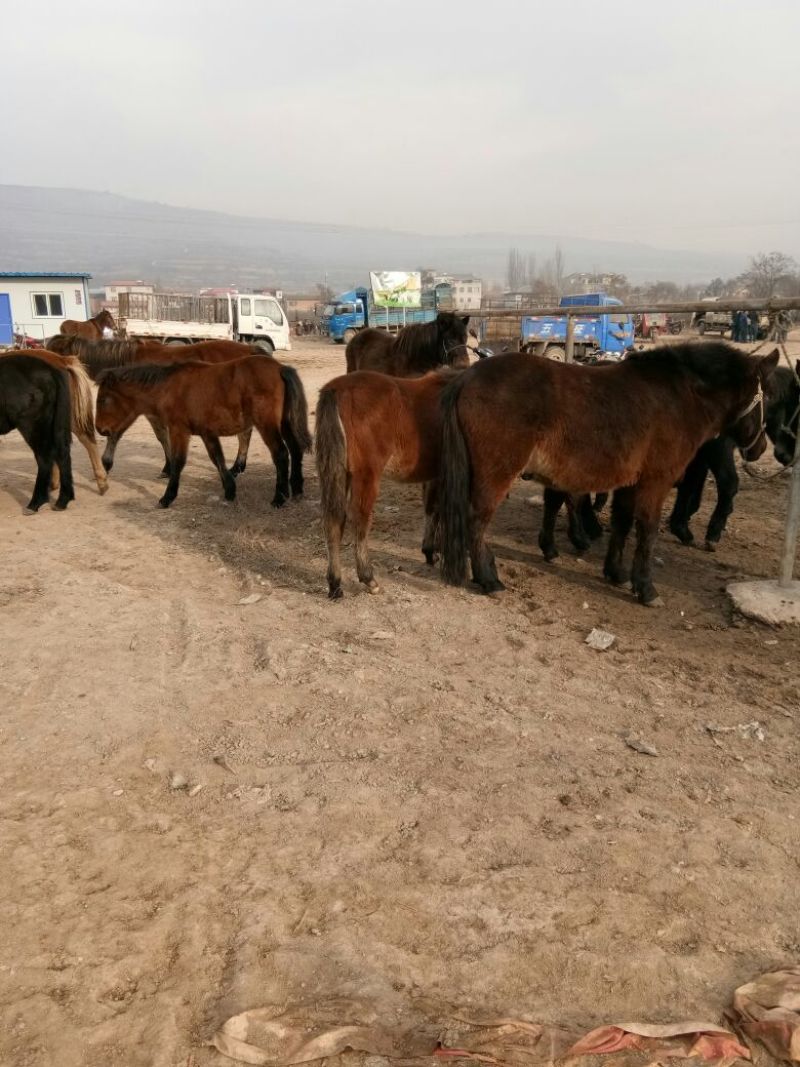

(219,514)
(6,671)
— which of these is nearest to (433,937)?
(6,671)

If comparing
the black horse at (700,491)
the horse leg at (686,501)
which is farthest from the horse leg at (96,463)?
the horse leg at (686,501)

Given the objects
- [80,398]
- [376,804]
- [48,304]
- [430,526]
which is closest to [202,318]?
[48,304]

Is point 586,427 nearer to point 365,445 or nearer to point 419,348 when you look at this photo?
point 365,445

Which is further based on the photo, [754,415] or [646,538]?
[754,415]

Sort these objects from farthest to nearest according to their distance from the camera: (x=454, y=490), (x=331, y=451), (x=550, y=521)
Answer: (x=550, y=521) < (x=454, y=490) < (x=331, y=451)

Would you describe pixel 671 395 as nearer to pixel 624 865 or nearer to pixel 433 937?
pixel 624 865

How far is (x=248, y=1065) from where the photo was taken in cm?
201

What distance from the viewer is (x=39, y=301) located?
99.6 ft

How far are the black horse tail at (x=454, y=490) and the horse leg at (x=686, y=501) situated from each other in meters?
2.62

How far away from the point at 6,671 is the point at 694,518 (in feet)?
21.8

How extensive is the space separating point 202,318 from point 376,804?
24.4 metres

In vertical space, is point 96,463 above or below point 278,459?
below

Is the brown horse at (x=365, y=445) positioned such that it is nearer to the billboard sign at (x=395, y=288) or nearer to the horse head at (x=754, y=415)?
the horse head at (x=754, y=415)

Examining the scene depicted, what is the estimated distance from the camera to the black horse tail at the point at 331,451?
5191 mm
